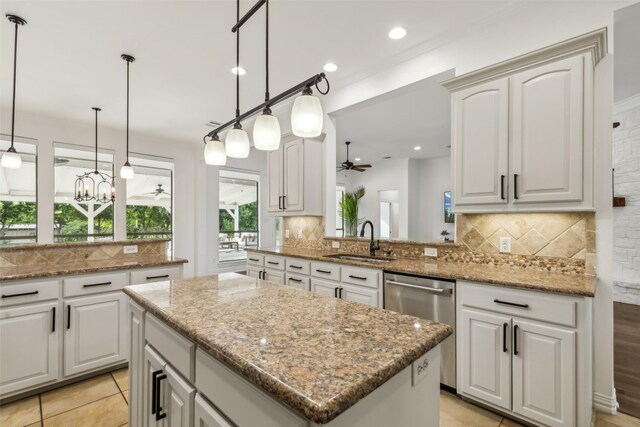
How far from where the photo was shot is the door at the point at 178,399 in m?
1.07

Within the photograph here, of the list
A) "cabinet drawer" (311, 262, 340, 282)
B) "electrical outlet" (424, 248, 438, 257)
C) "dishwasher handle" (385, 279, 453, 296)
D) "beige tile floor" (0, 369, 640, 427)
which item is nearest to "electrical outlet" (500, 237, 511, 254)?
"electrical outlet" (424, 248, 438, 257)

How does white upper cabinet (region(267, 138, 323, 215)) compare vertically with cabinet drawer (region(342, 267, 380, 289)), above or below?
above

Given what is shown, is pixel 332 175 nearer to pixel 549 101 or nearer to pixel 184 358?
pixel 549 101

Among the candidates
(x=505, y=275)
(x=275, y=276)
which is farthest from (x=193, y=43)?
(x=505, y=275)

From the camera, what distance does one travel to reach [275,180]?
4250 millimetres

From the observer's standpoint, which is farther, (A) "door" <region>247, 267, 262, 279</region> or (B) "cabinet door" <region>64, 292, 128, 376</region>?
(A) "door" <region>247, 267, 262, 279</region>

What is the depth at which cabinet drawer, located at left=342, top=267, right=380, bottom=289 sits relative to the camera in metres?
2.55

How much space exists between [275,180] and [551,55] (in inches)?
126

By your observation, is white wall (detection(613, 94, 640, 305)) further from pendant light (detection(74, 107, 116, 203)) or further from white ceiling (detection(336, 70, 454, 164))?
pendant light (detection(74, 107, 116, 203))

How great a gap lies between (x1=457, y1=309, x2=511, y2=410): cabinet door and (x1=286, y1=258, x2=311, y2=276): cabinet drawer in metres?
1.59

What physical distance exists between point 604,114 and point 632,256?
11.1 feet

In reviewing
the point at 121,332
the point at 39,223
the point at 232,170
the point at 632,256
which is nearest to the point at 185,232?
the point at 232,170

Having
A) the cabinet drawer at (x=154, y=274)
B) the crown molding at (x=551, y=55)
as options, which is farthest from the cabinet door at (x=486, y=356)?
the cabinet drawer at (x=154, y=274)

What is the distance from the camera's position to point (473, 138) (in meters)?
2.35
